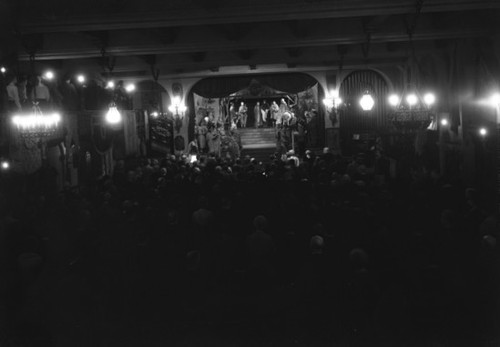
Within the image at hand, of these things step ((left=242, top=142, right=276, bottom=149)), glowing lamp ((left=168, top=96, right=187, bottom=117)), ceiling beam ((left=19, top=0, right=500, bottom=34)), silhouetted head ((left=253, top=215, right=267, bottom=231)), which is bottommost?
silhouetted head ((left=253, top=215, right=267, bottom=231))

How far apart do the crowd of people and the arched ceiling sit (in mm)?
3356

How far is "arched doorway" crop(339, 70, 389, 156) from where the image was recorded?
2244 centimetres

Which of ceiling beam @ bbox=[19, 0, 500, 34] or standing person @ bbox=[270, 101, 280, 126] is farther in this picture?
standing person @ bbox=[270, 101, 280, 126]

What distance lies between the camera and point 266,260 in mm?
7016

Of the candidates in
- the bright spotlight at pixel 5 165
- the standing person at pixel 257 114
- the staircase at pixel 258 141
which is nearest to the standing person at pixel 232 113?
the staircase at pixel 258 141

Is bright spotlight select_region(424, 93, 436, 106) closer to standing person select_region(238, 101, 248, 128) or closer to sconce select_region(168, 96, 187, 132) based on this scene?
sconce select_region(168, 96, 187, 132)

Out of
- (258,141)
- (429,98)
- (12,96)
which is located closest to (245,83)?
(258,141)

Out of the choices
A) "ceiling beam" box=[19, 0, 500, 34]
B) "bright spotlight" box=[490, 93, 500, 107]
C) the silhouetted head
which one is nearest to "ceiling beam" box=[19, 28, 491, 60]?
"bright spotlight" box=[490, 93, 500, 107]

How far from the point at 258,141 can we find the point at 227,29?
15.4 metres

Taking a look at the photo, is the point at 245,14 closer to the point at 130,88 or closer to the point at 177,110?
the point at 130,88

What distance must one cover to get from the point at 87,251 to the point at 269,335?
3.20m

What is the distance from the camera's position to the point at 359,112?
22.8 m

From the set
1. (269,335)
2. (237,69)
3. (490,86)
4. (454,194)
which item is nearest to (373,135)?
(237,69)

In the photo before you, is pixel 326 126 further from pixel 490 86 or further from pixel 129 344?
pixel 129 344
